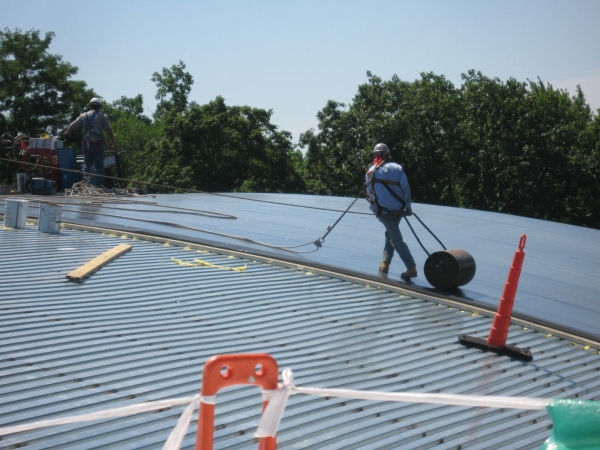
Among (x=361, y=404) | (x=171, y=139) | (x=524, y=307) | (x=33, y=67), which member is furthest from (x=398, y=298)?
(x=33, y=67)

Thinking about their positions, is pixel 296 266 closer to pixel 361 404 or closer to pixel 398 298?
pixel 398 298

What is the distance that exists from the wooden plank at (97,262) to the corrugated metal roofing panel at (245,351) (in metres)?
0.10

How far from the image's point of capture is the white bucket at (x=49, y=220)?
396 inches

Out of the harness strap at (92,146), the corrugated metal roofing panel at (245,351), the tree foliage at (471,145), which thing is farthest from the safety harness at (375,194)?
the tree foliage at (471,145)

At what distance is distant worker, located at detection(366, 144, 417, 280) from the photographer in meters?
8.49

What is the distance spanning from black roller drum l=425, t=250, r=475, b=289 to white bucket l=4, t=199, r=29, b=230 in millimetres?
5930

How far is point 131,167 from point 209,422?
57.2 meters

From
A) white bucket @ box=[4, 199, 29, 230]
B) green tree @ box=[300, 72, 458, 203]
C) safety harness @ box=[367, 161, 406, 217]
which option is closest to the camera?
safety harness @ box=[367, 161, 406, 217]

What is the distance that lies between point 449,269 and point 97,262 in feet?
13.3

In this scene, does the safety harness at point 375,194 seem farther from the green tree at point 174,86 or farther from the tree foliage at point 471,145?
the green tree at point 174,86

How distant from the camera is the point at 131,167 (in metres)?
57.9

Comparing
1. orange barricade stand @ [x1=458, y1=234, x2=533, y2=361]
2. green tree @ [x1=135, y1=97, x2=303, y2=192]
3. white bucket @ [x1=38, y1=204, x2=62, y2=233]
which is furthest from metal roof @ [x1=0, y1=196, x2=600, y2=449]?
green tree @ [x1=135, y1=97, x2=303, y2=192]

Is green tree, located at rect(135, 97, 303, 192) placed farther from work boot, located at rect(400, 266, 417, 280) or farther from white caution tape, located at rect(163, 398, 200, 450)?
white caution tape, located at rect(163, 398, 200, 450)

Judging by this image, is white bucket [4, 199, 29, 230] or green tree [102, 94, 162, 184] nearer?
white bucket [4, 199, 29, 230]
